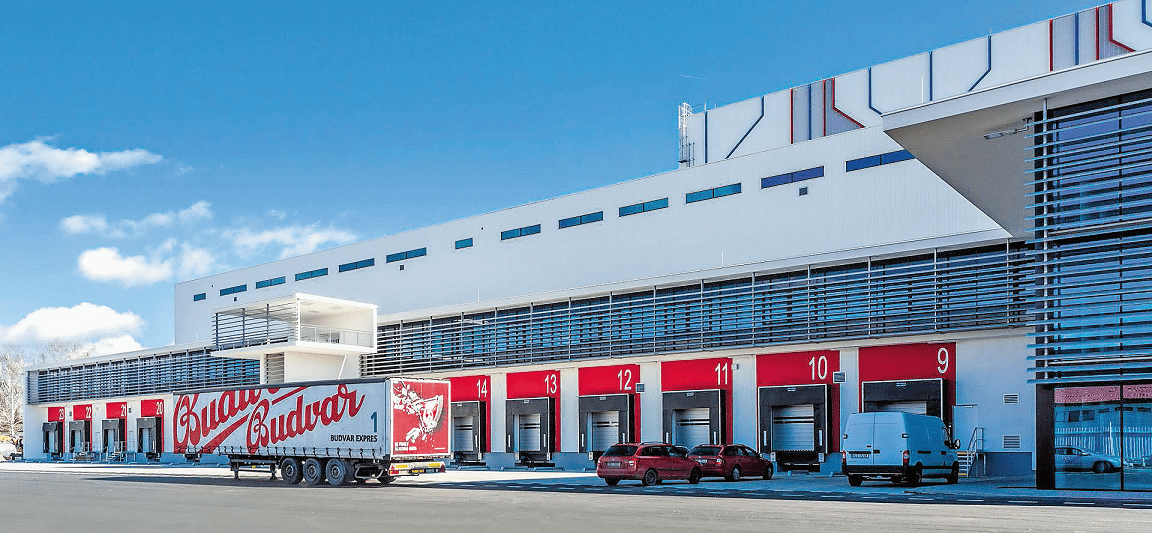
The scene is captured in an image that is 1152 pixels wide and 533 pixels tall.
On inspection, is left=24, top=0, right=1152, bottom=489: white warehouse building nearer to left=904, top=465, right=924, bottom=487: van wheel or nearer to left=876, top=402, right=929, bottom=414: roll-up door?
left=876, top=402, right=929, bottom=414: roll-up door

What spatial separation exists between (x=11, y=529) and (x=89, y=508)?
17.0 feet

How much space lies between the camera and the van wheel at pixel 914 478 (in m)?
28.5

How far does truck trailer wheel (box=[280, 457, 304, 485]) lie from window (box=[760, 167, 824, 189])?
2283cm

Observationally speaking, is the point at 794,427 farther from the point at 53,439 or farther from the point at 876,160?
the point at 53,439

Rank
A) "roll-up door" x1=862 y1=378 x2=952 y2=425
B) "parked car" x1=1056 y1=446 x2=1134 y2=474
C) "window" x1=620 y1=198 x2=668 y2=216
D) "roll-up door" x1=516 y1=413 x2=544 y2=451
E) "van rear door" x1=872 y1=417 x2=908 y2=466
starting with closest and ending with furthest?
1. "parked car" x1=1056 y1=446 x2=1134 y2=474
2. "van rear door" x1=872 y1=417 x2=908 y2=466
3. "roll-up door" x1=862 y1=378 x2=952 y2=425
4. "roll-up door" x1=516 y1=413 x2=544 y2=451
5. "window" x1=620 y1=198 x2=668 y2=216

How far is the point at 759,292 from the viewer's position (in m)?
38.3

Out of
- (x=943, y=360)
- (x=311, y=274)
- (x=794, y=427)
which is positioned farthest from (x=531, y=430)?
(x=311, y=274)

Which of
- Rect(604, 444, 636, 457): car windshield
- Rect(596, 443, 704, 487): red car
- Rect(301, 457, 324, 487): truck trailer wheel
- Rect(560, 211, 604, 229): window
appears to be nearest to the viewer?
Rect(596, 443, 704, 487): red car

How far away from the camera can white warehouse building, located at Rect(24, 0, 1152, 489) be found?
23.2 meters

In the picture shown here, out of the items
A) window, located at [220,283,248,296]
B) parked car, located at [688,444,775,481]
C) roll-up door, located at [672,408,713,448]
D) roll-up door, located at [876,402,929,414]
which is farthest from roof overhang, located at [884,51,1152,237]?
window, located at [220,283,248,296]

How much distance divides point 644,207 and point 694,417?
1321 centimetres

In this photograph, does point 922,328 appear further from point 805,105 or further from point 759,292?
point 805,105

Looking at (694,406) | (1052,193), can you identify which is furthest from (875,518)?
(694,406)

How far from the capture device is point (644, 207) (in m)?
51.0
